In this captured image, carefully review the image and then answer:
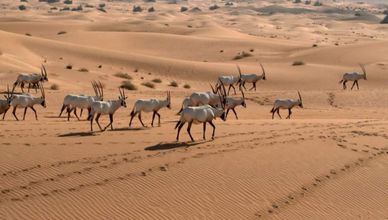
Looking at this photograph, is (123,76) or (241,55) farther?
(241,55)

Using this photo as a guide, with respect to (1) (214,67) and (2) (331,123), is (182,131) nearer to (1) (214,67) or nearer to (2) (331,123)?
(2) (331,123)

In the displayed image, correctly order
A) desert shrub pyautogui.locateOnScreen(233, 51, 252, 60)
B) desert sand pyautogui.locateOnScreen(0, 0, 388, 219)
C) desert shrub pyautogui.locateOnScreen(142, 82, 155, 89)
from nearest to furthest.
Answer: desert sand pyautogui.locateOnScreen(0, 0, 388, 219)
desert shrub pyautogui.locateOnScreen(142, 82, 155, 89)
desert shrub pyautogui.locateOnScreen(233, 51, 252, 60)

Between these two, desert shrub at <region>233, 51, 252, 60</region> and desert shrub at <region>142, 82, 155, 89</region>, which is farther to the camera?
desert shrub at <region>233, 51, 252, 60</region>

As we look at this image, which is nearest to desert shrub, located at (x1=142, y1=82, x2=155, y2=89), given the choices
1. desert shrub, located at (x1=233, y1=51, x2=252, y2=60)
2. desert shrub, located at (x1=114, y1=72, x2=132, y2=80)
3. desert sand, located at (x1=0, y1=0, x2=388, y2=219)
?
desert shrub, located at (x1=114, y1=72, x2=132, y2=80)

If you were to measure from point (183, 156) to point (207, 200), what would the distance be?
2.30 metres


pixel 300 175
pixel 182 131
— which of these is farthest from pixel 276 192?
pixel 182 131

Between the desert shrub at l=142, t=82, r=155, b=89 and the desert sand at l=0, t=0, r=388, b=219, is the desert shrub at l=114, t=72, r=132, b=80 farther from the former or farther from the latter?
the desert sand at l=0, t=0, r=388, b=219

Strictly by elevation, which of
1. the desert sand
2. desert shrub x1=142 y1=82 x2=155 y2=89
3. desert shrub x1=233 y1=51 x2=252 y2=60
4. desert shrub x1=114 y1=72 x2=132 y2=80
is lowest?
desert shrub x1=233 y1=51 x2=252 y2=60

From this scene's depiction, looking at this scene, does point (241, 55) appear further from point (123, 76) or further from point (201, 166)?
point (201, 166)

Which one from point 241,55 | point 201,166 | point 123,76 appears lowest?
point 241,55

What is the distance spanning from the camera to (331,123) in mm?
16641

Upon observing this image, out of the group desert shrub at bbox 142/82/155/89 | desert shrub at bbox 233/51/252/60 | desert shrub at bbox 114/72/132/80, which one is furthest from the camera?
desert shrub at bbox 233/51/252/60

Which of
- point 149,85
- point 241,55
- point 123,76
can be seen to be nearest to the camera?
point 149,85

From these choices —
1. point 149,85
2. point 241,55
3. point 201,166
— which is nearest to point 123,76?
point 149,85
